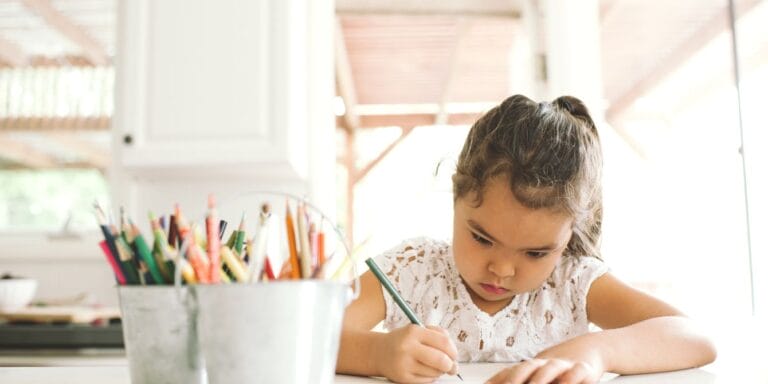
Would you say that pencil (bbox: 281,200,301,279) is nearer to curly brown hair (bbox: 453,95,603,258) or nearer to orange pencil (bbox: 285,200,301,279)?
orange pencil (bbox: 285,200,301,279)

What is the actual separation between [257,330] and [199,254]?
0.08 m

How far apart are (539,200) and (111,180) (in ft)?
Answer: 5.89

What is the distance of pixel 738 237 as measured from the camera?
2070mm

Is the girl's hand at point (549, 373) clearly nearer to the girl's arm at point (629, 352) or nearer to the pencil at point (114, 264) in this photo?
the girl's arm at point (629, 352)

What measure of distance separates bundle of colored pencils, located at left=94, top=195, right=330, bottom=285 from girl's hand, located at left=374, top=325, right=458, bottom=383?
7.5 inches

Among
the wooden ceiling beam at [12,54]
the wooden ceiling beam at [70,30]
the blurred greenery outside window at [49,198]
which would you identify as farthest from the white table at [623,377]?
the wooden ceiling beam at [12,54]

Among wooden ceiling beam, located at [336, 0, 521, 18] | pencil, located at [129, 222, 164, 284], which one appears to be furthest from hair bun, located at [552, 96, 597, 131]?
wooden ceiling beam, located at [336, 0, 521, 18]

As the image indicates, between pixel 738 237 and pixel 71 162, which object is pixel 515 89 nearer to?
pixel 738 237

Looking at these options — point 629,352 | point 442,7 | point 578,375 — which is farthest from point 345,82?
point 578,375

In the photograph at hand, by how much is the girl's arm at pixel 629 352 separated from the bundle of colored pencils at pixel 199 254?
0.24 meters

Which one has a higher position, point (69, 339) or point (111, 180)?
point (111, 180)

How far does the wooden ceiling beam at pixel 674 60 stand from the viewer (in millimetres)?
2164

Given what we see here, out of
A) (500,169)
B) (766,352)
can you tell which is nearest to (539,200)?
(500,169)

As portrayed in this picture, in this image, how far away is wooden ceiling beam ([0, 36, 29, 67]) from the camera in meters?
2.62
